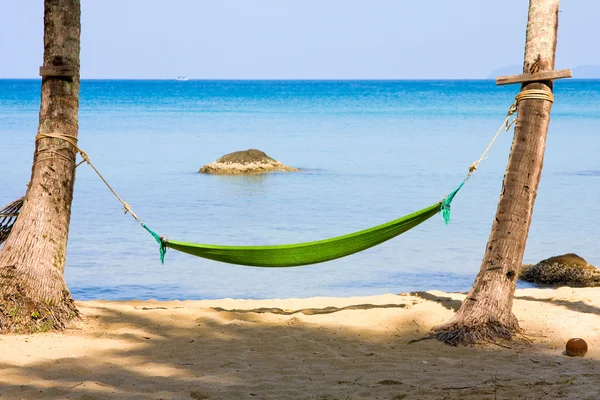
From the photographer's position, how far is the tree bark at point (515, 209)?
4281 mm

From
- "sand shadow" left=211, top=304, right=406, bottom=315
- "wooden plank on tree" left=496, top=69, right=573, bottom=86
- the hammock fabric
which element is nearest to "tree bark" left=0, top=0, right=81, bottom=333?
the hammock fabric

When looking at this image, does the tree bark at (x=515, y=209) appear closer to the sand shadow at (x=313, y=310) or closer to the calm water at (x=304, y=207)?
the sand shadow at (x=313, y=310)

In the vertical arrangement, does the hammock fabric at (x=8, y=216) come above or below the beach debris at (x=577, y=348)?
above

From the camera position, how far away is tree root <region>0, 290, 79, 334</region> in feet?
13.8

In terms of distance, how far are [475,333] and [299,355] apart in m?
0.94

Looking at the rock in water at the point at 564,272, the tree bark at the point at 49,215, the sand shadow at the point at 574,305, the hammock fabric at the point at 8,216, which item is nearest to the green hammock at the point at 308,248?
the tree bark at the point at 49,215

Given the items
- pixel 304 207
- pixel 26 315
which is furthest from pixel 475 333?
pixel 304 207

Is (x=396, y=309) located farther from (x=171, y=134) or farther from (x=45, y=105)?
(x=171, y=134)

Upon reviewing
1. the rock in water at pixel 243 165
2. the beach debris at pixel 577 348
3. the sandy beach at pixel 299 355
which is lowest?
the sandy beach at pixel 299 355

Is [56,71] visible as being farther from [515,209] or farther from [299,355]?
[515,209]

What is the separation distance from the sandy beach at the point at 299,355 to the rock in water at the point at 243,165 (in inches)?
363

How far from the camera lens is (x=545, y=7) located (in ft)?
14.1

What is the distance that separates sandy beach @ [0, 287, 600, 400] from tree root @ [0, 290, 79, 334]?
9cm

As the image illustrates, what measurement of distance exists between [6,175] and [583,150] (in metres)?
12.8
